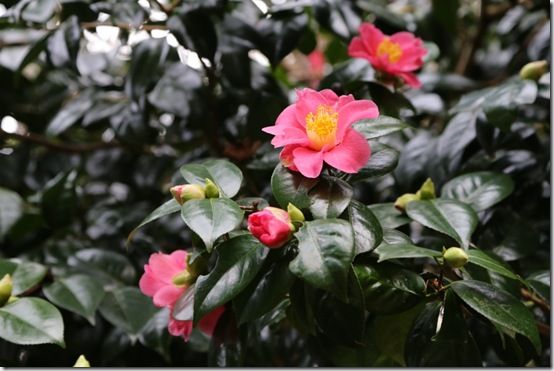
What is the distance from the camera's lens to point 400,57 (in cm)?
109

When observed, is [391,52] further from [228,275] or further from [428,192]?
[228,275]

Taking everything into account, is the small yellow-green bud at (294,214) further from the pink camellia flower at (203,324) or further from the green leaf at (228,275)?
the pink camellia flower at (203,324)

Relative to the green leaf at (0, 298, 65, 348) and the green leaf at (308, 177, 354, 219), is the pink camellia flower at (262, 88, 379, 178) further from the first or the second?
the green leaf at (0, 298, 65, 348)

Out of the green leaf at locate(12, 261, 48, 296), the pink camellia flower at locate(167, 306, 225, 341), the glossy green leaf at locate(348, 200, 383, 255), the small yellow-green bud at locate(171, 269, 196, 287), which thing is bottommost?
the green leaf at locate(12, 261, 48, 296)

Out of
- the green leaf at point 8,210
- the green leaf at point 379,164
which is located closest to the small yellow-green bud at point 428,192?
the green leaf at point 379,164

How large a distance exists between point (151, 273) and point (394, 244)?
0.31 metres

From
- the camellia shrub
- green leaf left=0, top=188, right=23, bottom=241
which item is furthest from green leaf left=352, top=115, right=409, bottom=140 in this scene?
green leaf left=0, top=188, right=23, bottom=241

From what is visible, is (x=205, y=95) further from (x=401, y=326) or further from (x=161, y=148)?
(x=401, y=326)

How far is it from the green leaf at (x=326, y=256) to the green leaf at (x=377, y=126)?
144 millimetres

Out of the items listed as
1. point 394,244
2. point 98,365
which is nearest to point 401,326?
point 394,244

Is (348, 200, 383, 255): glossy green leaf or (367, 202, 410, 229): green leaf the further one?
(367, 202, 410, 229): green leaf

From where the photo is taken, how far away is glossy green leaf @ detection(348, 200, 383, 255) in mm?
737

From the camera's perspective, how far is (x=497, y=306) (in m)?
0.75

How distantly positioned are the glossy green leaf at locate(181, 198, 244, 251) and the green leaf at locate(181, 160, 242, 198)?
2.3 inches
